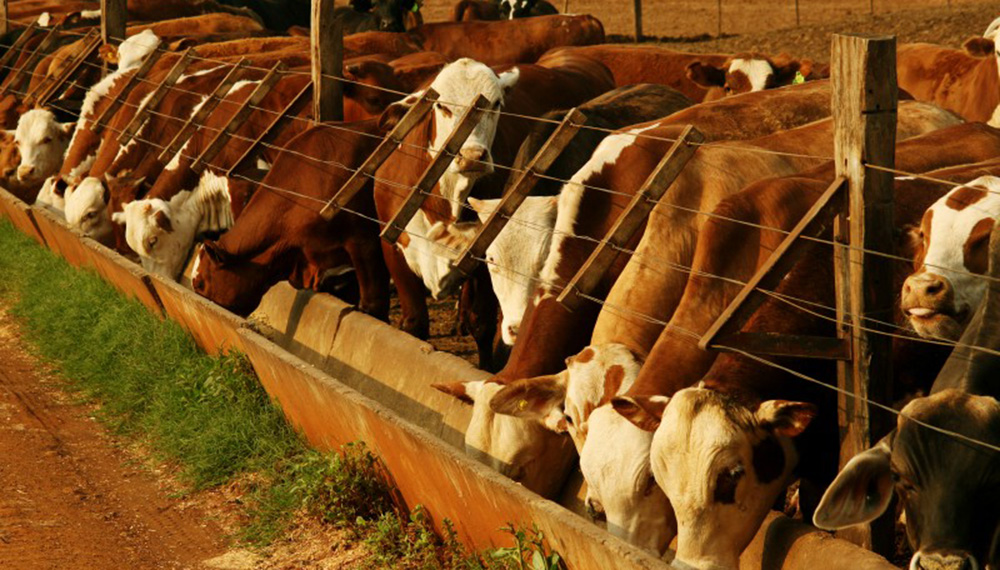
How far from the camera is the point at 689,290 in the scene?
551cm

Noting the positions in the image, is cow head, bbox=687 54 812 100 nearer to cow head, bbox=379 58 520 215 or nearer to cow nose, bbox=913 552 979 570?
cow head, bbox=379 58 520 215

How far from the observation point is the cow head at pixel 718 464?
4.66m

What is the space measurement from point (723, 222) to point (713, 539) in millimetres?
1420

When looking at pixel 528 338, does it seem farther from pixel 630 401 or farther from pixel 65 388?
pixel 65 388

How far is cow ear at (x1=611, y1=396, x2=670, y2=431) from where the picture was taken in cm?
491

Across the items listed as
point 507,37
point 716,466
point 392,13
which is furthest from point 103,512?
point 392,13

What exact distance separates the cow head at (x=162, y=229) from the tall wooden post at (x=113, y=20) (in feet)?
13.6

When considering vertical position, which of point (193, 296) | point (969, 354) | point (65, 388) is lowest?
point (65, 388)

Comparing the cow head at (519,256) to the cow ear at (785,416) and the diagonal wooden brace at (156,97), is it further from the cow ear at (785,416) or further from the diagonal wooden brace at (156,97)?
the diagonal wooden brace at (156,97)

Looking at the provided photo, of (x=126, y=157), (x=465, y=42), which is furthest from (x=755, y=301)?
(x=465, y=42)

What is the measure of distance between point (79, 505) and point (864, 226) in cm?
414

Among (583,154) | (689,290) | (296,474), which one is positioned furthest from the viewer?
(583,154)

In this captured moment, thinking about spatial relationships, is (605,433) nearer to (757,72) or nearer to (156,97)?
(757,72)

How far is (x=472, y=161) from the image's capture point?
750cm
